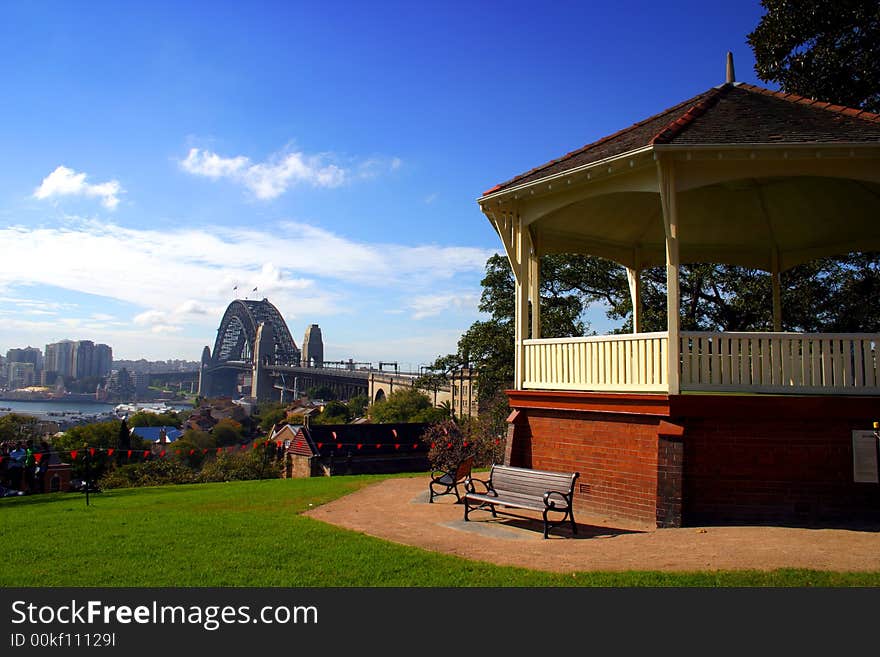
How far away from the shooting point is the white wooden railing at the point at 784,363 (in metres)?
8.55

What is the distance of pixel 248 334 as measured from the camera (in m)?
138

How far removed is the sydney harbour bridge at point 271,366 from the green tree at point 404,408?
3171mm

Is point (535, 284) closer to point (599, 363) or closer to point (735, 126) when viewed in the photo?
point (599, 363)

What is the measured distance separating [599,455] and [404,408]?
52.1 meters

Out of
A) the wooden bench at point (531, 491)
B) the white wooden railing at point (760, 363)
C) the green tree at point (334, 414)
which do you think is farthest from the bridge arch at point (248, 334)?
the white wooden railing at point (760, 363)

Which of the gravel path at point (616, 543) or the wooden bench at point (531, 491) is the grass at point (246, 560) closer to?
the gravel path at point (616, 543)

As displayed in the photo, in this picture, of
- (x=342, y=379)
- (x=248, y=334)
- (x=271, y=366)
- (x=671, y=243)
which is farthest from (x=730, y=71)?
(x=248, y=334)

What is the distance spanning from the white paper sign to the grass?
104 inches

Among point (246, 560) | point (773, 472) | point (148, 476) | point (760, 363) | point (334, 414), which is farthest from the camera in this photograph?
point (334, 414)

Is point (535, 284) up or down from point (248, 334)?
down

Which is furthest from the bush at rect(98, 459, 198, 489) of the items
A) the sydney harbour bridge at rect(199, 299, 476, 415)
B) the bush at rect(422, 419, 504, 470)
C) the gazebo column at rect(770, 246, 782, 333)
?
the sydney harbour bridge at rect(199, 299, 476, 415)

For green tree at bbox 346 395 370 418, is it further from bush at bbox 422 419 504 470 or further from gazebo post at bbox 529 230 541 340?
gazebo post at bbox 529 230 541 340

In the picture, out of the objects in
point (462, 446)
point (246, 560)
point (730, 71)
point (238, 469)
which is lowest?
point (238, 469)

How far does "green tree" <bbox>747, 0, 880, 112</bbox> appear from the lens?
15.5 meters
